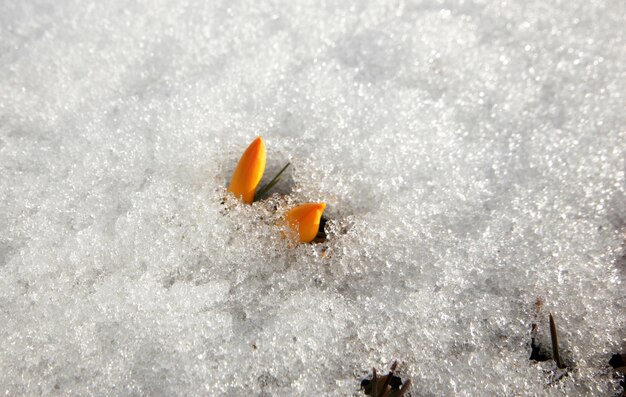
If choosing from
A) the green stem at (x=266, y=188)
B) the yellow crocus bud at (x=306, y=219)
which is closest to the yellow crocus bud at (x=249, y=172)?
the green stem at (x=266, y=188)

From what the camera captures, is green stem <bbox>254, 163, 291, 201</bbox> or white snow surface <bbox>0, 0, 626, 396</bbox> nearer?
white snow surface <bbox>0, 0, 626, 396</bbox>

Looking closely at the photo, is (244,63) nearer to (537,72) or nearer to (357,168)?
(357,168)

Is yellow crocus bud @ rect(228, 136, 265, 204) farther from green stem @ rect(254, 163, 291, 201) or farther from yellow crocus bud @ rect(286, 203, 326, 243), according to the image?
yellow crocus bud @ rect(286, 203, 326, 243)

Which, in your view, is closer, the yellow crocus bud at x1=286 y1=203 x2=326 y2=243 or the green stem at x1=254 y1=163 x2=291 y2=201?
the yellow crocus bud at x1=286 y1=203 x2=326 y2=243

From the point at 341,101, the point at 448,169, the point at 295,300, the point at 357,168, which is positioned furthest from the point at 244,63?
the point at 295,300

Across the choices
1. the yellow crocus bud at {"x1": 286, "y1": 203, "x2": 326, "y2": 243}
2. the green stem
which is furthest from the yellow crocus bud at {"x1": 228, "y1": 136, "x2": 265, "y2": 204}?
the yellow crocus bud at {"x1": 286, "y1": 203, "x2": 326, "y2": 243}
